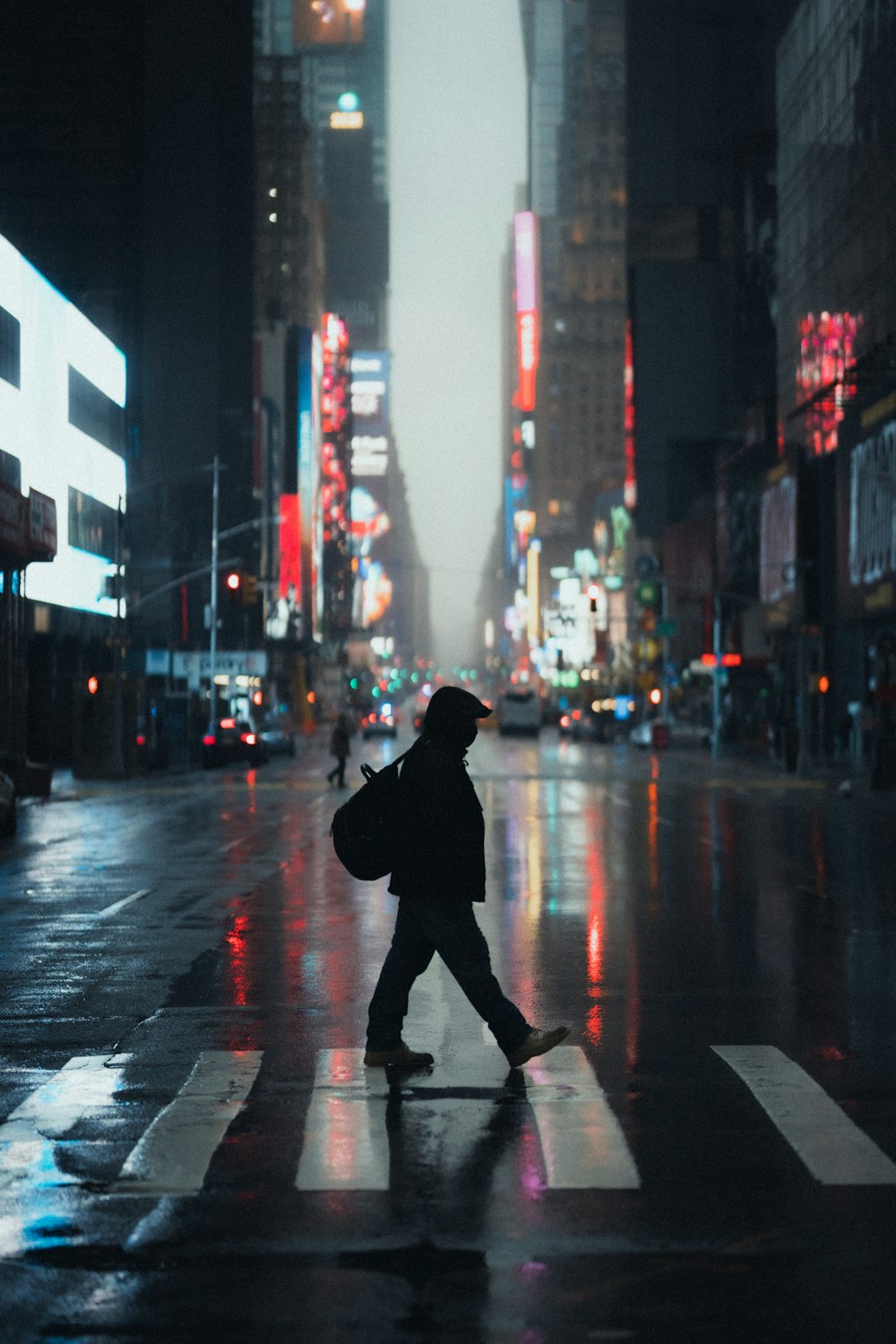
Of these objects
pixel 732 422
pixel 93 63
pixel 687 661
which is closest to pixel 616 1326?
pixel 93 63

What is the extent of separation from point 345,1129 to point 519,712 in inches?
4396

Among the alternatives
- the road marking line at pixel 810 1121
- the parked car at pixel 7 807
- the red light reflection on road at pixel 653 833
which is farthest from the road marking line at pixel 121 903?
the parked car at pixel 7 807

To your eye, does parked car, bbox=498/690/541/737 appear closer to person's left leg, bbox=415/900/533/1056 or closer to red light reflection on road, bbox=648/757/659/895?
red light reflection on road, bbox=648/757/659/895

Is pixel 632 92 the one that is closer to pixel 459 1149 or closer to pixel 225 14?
pixel 225 14

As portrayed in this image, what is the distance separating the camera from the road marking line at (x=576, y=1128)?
7.66m

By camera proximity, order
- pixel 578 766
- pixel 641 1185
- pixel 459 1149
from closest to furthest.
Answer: pixel 641 1185, pixel 459 1149, pixel 578 766

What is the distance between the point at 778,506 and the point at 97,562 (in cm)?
3104

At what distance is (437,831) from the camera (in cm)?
977

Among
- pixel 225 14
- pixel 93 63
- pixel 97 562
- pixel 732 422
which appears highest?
pixel 225 14

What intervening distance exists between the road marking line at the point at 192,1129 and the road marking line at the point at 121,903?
7833 mm

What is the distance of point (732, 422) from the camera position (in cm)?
15188

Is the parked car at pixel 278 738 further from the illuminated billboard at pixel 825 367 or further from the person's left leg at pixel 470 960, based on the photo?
the person's left leg at pixel 470 960

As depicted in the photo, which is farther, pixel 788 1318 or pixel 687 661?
pixel 687 661

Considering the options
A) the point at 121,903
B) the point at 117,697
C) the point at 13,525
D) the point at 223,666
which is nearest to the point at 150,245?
the point at 223,666
